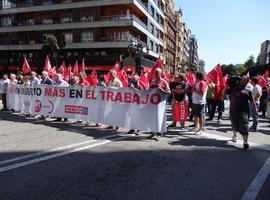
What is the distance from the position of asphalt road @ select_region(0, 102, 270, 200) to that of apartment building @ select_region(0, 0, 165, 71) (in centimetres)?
3026

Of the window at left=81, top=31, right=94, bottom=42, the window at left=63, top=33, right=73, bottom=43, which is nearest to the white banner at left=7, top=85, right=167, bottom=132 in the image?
the window at left=81, top=31, right=94, bottom=42

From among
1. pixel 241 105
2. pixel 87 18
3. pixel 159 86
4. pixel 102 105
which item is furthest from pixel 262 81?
pixel 87 18

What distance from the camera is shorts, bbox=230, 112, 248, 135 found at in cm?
764

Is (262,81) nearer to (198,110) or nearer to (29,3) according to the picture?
(198,110)

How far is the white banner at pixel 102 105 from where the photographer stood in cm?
857

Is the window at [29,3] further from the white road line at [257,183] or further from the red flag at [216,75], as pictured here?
the white road line at [257,183]

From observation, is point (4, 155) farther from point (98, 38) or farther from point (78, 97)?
point (98, 38)

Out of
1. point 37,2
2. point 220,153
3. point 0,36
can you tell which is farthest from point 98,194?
point 0,36

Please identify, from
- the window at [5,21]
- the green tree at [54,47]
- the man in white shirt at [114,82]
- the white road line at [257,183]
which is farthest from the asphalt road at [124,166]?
the window at [5,21]

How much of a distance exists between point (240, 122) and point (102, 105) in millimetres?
4091

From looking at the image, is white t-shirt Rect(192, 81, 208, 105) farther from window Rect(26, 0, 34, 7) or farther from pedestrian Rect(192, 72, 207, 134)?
window Rect(26, 0, 34, 7)

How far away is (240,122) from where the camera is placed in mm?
7762

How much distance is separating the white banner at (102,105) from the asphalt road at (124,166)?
476 mm

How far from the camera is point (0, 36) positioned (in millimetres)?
50906
